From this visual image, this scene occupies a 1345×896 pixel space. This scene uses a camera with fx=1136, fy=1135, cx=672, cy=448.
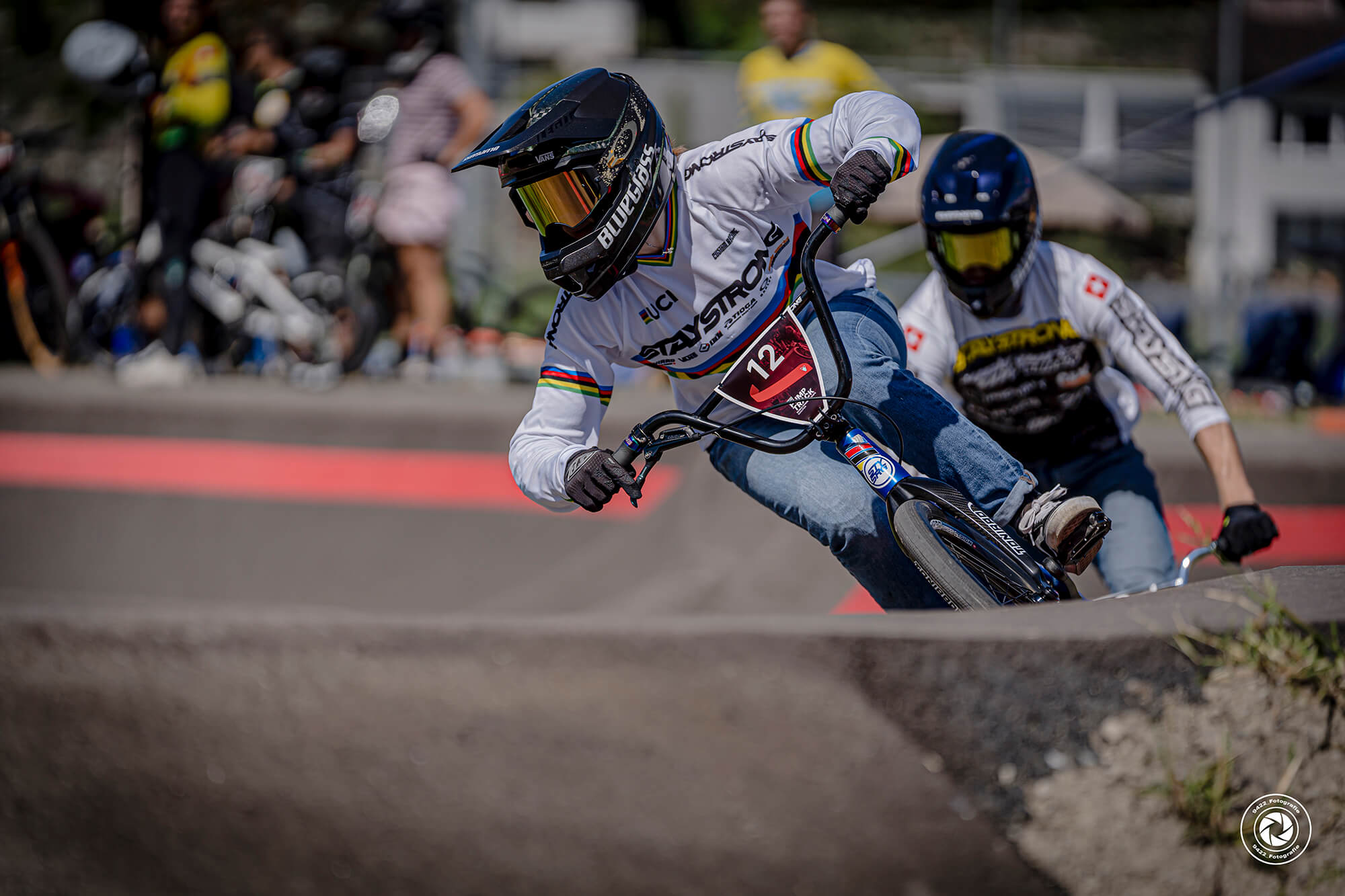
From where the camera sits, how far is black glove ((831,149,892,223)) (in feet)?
8.46

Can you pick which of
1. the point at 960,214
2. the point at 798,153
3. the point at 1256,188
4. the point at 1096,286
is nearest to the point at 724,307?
the point at 798,153

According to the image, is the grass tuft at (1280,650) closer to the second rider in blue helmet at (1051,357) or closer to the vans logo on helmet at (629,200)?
the second rider in blue helmet at (1051,357)

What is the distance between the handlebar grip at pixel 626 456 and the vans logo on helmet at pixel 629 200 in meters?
0.48

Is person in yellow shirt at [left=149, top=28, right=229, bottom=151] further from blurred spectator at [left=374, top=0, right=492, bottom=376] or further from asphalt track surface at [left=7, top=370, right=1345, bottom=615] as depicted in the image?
asphalt track surface at [left=7, top=370, right=1345, bottom=615]

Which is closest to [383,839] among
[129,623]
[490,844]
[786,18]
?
[490,844]

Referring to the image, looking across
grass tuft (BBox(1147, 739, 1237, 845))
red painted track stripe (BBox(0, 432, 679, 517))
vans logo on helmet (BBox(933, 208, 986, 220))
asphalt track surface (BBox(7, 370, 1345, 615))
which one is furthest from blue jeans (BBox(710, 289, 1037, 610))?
red painted track stripe (BBox(0, 432, 679, 517))

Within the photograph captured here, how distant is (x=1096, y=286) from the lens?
11.9 feet

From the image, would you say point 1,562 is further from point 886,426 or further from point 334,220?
point 886,426

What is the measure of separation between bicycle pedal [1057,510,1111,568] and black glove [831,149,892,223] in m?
0.89

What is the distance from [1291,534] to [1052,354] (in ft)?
13.2

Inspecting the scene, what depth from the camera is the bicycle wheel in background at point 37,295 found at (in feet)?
33.5

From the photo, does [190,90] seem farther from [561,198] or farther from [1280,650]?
[1280,650]

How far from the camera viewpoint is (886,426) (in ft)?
9.96

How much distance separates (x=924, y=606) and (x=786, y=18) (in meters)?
2.90
